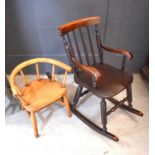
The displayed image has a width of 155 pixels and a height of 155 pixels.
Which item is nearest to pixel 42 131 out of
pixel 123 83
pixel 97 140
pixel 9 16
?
pixel 97 140

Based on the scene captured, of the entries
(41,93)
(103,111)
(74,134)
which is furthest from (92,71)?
(74,134)

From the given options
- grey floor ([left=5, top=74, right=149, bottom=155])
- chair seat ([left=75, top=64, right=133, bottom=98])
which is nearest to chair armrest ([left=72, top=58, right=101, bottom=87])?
chair seat ([left=75, top=64, right=133, bottom=98])

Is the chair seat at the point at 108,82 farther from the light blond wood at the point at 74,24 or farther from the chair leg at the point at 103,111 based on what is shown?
the light blond wood at the point at 74,24

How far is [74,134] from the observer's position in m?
A: 1.80

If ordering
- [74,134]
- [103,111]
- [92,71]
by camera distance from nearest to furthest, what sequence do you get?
1. [92,71]
2. [103,111]
3. [74,134]

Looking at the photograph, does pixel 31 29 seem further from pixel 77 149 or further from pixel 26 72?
pixel 77 149

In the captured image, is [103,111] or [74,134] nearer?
[103,111]

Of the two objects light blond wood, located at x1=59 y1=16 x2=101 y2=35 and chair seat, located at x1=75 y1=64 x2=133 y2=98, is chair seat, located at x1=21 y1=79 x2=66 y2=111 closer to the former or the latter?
chair seat, located at x1=75 y1=64 x2=133 y2=98

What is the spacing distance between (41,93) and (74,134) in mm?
485

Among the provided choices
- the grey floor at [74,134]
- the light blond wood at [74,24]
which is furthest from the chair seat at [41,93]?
the light blond wood at [74,24]

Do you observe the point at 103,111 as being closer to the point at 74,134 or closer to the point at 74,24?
the point at 74,134

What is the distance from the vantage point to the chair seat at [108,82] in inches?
63.5

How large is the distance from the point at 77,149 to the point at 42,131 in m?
0.37

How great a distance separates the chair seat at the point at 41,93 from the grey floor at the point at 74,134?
326 mm
